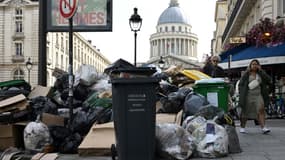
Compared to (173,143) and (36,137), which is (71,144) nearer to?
(36,137)

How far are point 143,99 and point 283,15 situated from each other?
589 inches

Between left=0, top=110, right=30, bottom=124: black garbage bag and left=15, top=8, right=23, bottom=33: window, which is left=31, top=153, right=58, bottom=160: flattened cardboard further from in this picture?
left=15, top=8, right=23, bottom=33: window

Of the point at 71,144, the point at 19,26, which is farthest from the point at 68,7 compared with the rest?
the point at 19,26

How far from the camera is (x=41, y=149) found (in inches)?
333

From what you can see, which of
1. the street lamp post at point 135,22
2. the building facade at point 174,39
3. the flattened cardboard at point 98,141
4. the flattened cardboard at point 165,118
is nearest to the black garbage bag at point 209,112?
the flattened cardboard at point 165,118

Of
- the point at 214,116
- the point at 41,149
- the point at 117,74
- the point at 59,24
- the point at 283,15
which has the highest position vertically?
the point at 283,15

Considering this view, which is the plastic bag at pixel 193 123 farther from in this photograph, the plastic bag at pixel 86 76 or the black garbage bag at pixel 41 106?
the plastic bag at pixel 86 76

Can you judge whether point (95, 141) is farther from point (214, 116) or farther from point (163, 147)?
point (214, 116)

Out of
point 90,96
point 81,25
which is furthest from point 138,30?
point 90,96

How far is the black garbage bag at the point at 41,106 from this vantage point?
9502 mm

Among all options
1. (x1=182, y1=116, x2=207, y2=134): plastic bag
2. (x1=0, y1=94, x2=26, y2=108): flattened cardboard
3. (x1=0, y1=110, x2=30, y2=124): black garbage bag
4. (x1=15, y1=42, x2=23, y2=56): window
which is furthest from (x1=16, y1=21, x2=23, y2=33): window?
(x1=182, y1=116, x2=207, y2=134): plastic bag

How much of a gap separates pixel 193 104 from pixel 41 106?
2890 mm

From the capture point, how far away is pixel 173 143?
750 centimetres

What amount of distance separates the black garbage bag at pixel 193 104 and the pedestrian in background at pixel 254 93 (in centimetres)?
191
